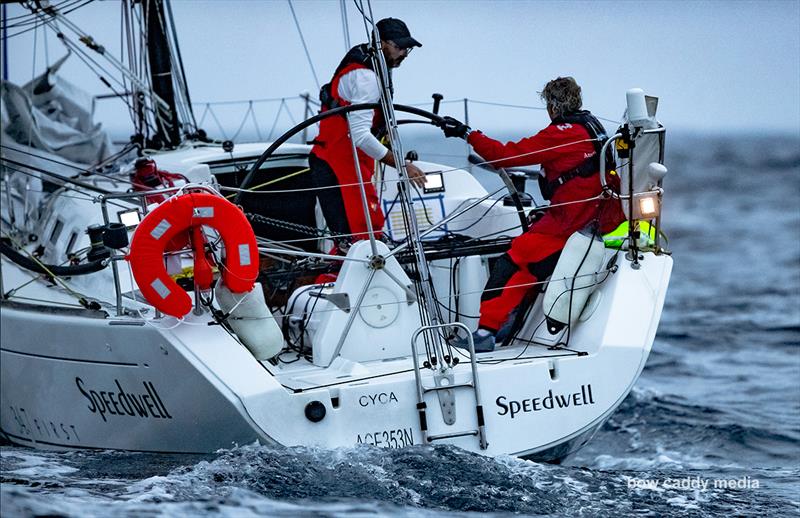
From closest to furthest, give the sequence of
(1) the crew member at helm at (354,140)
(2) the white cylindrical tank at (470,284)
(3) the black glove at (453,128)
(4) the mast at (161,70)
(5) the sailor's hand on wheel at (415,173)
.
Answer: (3) the black glove at (453,128), (1) the crew member at helm at (354,140), (5) the sailor's hand on wheel at (415,173), (2) the white cylindrical tank at (470,284), (4) the mast at (161,70)

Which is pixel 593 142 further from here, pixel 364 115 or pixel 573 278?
pixel 364 115

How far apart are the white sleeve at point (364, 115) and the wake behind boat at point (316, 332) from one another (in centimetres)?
14

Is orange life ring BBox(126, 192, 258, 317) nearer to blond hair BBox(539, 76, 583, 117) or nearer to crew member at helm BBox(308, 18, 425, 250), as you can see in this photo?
crew member at helm BBox(308, 18, 425, 250)

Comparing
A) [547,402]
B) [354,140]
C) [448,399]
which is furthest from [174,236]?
[547,402]

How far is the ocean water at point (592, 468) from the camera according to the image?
4.83m

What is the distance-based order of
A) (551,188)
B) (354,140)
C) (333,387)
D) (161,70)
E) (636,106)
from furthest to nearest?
(161,70) < (354,140) < (551,188) < (636,106) < (333,387)

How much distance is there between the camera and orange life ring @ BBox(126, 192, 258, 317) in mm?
5500

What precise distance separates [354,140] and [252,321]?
1042 millimetres

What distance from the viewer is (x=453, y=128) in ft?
20.7

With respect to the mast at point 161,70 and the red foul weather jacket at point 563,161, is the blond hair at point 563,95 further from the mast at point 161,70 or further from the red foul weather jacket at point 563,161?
the mast at point 161,70

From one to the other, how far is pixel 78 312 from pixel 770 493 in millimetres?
3218

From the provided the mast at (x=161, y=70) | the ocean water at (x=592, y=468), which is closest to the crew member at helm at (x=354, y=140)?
the ocean water at (x=592, y=468)

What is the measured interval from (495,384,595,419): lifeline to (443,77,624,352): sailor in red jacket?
0.59 metres

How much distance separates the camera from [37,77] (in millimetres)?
9914
